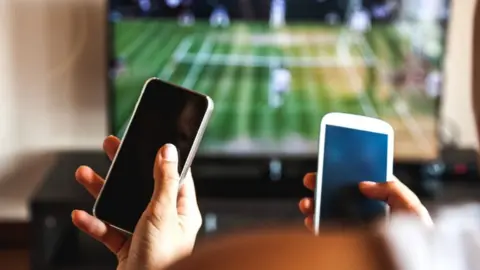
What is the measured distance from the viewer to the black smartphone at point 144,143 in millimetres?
1195

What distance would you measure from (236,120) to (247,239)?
6.77ft

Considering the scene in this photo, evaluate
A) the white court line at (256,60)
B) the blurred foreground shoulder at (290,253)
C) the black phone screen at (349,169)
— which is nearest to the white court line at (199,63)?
the white court line at (256,60)

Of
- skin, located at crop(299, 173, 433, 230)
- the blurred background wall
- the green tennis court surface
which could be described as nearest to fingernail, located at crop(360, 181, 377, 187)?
skin, located at crop(299, 173, 433, 230)

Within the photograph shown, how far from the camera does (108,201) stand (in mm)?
1235

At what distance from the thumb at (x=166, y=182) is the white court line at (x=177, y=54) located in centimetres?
140

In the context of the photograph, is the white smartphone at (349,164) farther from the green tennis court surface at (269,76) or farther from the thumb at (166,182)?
the green tennis court surface at (269,76)

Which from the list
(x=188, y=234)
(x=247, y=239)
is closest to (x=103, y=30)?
(x=188, y=234)

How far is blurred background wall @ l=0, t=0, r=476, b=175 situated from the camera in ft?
8.43

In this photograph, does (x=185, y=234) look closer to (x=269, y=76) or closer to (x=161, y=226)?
(x=161, y=226)

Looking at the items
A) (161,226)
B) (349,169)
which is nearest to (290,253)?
(161,226)

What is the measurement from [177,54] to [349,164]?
1353 millimetres

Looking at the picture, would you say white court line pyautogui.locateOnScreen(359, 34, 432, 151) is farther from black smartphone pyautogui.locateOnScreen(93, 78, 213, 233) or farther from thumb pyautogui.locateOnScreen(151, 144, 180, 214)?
thumb pyautogui.locateOnScreen(151, 144, 180, 214)

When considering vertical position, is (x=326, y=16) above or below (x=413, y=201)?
above

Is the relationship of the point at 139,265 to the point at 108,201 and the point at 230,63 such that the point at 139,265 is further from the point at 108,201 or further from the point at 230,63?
the point at 230,63
